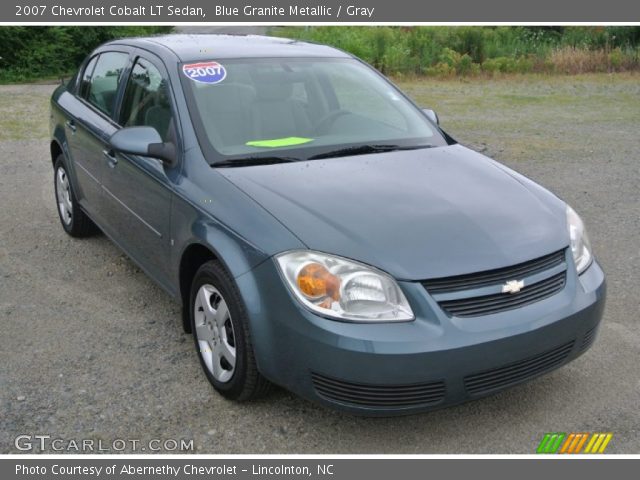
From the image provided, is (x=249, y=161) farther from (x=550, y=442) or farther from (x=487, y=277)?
(x=550, y=442)

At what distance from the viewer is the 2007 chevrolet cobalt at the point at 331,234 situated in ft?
9.55

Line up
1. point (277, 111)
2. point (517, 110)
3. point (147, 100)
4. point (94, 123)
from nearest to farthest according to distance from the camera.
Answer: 1. point (277, 111)
2. point (147, 100)
3. point (94, 123)
4. point (517, 110)

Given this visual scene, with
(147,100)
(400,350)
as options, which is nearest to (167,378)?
(400,350)

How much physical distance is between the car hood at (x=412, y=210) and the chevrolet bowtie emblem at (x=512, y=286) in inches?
3.4

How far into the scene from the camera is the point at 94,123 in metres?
4.98

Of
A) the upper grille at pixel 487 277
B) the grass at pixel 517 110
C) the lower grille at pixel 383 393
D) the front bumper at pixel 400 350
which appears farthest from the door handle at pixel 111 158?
the grass at pixel 517 110

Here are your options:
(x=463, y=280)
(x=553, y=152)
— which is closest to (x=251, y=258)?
(x=463, y=280)

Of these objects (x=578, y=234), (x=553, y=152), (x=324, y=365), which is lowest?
(x=553, y=152)

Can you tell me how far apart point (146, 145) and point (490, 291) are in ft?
6.35

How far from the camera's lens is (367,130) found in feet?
13.9

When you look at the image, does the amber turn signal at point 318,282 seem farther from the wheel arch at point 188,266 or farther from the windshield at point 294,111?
the windshield at point 294,111

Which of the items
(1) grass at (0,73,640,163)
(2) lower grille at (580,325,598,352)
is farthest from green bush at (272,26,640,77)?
(2) lower grille at (580,325,598,352)
